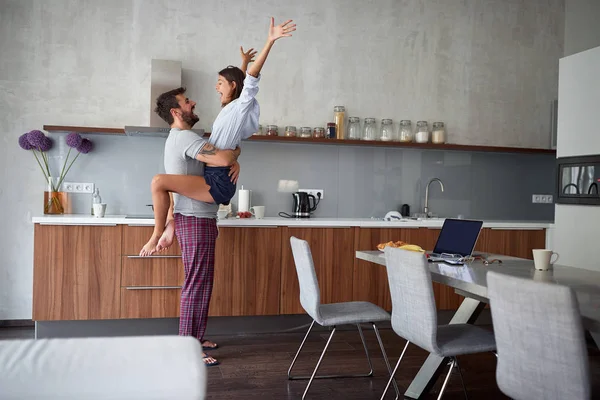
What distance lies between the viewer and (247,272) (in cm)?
415

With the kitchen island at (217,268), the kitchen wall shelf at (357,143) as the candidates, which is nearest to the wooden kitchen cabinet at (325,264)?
the kitchen island at (217,268)

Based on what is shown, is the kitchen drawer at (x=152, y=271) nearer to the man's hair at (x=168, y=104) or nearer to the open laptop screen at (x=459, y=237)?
the man's hair at (x=168, y=104)

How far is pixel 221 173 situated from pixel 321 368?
133 cm

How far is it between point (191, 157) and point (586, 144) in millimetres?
2813

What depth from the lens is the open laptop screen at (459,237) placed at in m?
2.98

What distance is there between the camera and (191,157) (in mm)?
3395

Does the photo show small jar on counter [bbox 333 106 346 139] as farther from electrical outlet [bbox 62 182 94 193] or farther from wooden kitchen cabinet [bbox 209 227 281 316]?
electrical outlet [bbox 62 182 94 193]

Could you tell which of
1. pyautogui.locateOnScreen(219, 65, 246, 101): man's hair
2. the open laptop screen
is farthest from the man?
the open laptop screen

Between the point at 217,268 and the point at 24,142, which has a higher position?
the point at 24,142

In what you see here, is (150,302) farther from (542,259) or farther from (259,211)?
(542,259)

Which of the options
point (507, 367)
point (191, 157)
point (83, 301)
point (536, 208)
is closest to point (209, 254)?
point (191, 157)

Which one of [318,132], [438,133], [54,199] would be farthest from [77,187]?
[438,133]

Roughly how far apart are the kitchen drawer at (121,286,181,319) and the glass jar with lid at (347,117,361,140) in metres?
1.95

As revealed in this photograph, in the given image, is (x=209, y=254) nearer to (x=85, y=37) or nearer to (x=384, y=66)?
(x=85, y=37)
